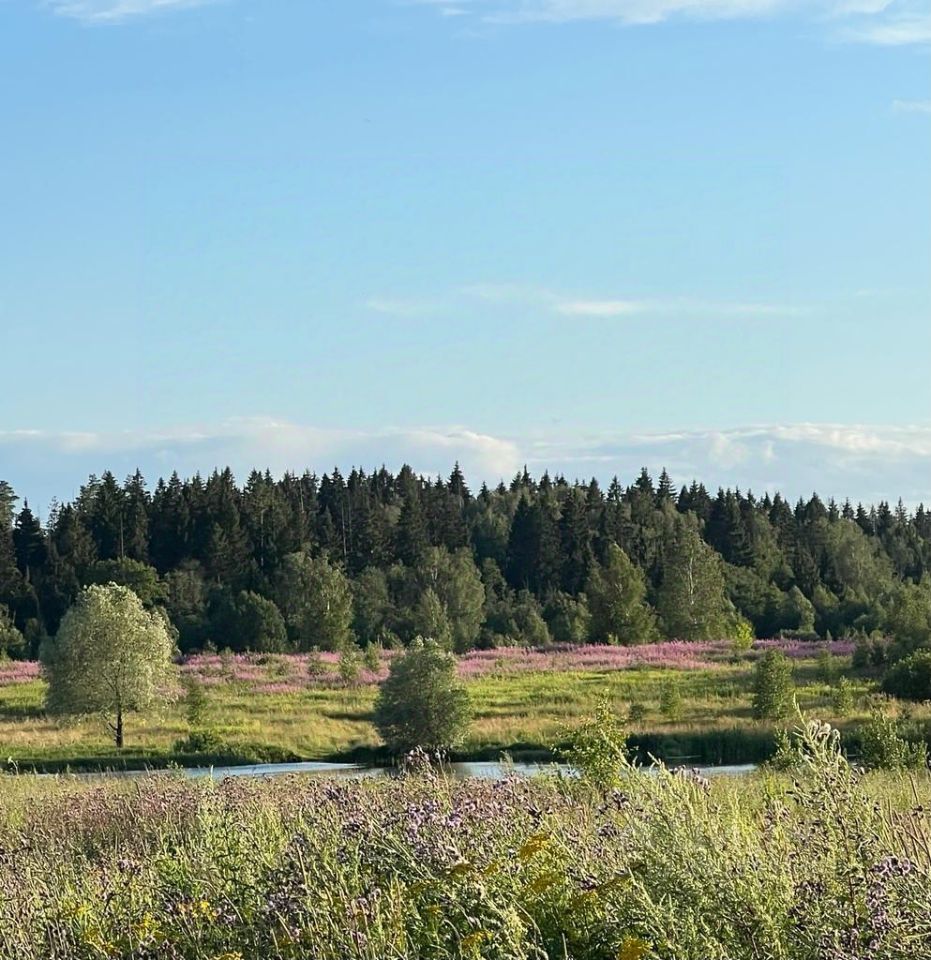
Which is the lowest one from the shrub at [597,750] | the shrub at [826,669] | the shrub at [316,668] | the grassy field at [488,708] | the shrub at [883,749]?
the grassy field at [488,708]

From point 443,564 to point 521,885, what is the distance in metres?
84.5

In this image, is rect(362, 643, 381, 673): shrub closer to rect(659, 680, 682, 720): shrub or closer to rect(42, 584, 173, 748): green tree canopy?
rect(42, 584, 173, 748): green tree canopy

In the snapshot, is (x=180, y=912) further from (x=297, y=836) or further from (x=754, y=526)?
(x=754, y=526)

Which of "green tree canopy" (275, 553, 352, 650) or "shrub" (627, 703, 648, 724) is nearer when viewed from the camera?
"shrub" (627, 703, 648, 724)

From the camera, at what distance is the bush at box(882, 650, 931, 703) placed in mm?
42219

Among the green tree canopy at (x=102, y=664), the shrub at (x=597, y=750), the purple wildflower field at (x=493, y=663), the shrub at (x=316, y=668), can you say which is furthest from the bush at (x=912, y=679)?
the shrub at (x=597, y=750)

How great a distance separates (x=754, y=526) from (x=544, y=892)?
112 m

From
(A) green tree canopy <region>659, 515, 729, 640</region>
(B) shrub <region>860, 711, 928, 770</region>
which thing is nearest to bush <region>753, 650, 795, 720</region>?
(B) shrub <region>860, 711, 928, 770</region>

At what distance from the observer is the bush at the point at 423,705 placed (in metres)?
38.0

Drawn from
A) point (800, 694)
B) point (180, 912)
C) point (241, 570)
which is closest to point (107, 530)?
point (241, 570)

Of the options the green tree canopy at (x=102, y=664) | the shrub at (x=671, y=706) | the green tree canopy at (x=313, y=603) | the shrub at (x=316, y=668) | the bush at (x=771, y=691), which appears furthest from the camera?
the green tree canopy at (x=313, y=603)

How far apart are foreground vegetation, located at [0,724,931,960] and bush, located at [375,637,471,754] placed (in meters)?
28.6

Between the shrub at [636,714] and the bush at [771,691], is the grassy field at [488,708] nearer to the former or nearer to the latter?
the shrub at [636,714]

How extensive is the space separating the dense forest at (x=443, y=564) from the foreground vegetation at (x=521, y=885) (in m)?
53.6
